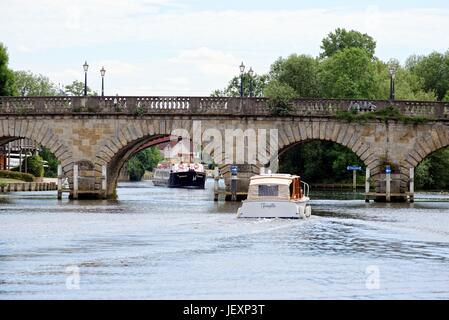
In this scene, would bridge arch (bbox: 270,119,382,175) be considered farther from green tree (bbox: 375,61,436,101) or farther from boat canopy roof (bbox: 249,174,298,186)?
green tree (bbox: 375,61,436,101)

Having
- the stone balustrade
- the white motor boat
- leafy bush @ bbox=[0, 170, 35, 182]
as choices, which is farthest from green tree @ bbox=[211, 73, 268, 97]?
the white motor boat

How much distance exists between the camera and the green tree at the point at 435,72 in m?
134

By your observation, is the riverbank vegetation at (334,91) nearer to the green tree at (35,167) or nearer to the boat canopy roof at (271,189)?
the green tree at (35,167)

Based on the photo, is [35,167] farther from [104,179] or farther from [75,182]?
[104,179]

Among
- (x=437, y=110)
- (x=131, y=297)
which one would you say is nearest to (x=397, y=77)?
(x=437, y=110)

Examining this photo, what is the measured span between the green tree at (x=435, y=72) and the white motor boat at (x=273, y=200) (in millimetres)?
80473

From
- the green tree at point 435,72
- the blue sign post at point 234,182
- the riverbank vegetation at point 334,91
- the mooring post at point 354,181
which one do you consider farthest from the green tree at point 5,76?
the green tree at point 435,72

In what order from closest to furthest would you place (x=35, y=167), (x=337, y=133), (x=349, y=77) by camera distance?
(x=337, y=133) → (x=349, y=77) → (x=35, y=167)

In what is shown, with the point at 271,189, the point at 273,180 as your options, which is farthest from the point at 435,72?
the point at 271,189

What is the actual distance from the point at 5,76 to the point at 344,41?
44883 mm

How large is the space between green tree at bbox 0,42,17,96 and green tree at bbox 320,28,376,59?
4236cm

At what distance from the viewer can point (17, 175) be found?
109 m

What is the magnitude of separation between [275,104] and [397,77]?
2157 inches
